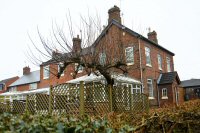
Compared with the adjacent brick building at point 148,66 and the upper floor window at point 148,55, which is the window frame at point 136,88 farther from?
the upper floor window at point 148,55

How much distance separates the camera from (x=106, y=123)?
2.80 metres

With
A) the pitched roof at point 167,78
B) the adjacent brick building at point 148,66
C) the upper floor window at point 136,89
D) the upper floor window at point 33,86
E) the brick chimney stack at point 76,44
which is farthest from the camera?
the upper floor window at point 33,86

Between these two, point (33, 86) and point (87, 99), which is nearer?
point (87, 99)

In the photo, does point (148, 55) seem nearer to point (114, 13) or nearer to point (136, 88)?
point (136, 88)

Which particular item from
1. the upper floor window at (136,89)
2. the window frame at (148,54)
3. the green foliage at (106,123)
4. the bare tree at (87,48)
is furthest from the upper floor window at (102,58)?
the window frame at (148,54)

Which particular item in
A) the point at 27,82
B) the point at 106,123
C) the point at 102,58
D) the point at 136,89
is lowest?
the point at 106,123

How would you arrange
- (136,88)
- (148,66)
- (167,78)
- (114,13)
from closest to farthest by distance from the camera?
(136,88)
(148,66)
(114,13)
(167,78)

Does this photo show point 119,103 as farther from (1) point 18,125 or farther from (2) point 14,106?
(1) point 18,125

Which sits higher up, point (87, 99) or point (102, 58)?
point (102, 58)

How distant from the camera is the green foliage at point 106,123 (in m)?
2.39

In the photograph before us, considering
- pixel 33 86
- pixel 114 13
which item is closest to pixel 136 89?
pixel 114 13

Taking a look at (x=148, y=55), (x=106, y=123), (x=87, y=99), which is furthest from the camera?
(x=148, y=55)

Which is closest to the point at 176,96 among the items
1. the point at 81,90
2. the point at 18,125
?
the point at 81,90

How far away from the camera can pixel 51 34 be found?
1468 cm
